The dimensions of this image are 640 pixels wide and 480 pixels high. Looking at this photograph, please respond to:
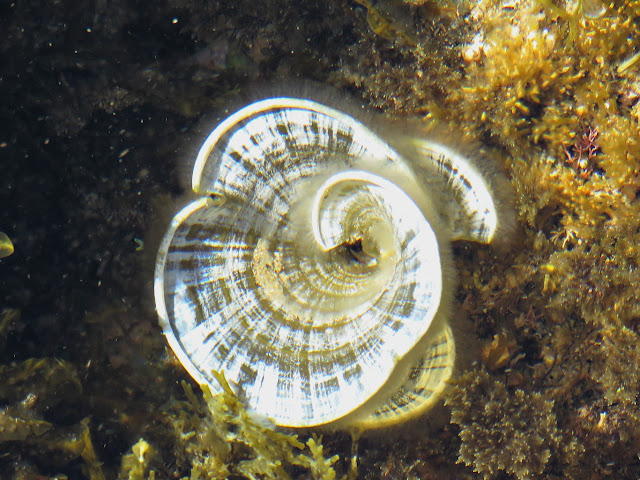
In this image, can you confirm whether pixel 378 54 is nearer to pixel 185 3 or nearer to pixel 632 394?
pixel 185 3

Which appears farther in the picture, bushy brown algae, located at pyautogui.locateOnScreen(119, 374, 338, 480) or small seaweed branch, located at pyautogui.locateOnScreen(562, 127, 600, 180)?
bushy brown algae, located at pyautogui.locateOnScreen(119, 374, 338, 480)

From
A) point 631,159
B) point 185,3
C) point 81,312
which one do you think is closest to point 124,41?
point 185,3

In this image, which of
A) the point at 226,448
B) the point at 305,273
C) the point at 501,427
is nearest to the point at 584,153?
the point at 501,427

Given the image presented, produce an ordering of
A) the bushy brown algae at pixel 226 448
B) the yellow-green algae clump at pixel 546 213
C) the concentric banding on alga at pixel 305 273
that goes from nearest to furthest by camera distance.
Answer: the yellow-green algae clump at pixel 546 213
the concentric banding on alga at pixel 305 273
the bushy brown algae at pixel 226 448

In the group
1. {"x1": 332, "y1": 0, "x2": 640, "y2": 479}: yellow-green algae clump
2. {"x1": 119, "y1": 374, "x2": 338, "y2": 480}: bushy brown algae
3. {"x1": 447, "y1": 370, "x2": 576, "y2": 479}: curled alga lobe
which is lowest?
{"x1": 119, "y1": 374, "x2": 338, "y2": 480}: bushy brown algae

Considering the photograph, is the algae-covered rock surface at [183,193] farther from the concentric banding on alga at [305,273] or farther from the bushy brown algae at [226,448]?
the concentric banding on alga at [305,273]

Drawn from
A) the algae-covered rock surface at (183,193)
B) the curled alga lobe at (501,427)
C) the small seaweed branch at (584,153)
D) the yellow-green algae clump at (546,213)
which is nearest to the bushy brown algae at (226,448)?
the algae-covered rock surface at (183,193)

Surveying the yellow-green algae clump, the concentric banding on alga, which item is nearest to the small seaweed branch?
the yellow-green algae clump

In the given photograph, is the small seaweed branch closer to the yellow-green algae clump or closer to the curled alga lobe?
the yellow-green algae clump
